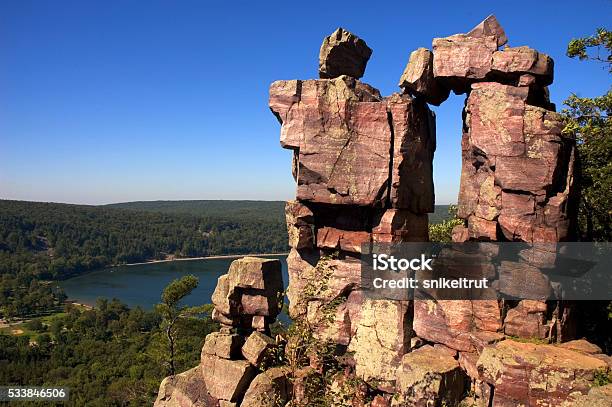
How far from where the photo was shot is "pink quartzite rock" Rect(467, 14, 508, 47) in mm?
15891

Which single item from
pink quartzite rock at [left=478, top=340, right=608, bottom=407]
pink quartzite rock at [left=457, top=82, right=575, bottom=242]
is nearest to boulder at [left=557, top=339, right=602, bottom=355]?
pink quartzite rock at [left=478, top=340, right=608, bottom=407]

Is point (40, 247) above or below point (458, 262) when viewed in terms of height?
below

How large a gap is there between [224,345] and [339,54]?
1318 centimetres

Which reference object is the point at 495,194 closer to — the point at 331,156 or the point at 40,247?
the point at 331,156

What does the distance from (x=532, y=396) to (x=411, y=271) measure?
5.78 meters

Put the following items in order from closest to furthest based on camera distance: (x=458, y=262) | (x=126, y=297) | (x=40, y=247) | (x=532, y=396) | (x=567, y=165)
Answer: (x=532, y=396) < (x=567, y=165) < (x=458, y=262) < (x=126, y=297) < (x=40, y=247)

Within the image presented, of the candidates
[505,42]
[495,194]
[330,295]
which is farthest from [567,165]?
[330,295]

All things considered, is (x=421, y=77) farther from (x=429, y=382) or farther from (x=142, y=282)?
(x=142, y=282)

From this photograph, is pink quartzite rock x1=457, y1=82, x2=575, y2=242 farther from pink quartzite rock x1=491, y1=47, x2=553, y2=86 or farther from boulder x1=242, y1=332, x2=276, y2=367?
boulder x1=242, y1=332, x2=276, y2=367

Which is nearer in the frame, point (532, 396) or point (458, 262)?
point (532, 396)

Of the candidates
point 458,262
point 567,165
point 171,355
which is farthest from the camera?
point 171,355

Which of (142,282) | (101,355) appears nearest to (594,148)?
(101,355)

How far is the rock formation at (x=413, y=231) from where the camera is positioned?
1395 cm

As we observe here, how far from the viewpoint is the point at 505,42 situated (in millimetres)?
15859
